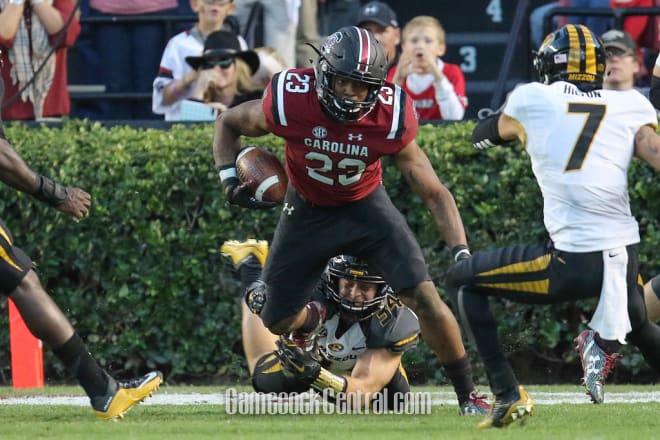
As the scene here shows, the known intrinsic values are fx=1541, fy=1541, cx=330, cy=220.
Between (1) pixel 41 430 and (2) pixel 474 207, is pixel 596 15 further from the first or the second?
(1) pixel 41 430

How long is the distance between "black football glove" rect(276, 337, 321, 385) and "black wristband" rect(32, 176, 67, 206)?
4.08ft

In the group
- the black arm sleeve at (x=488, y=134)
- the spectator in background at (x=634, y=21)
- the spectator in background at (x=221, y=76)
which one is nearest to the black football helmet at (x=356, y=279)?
the black arm sleeve at (x=488, y=134)

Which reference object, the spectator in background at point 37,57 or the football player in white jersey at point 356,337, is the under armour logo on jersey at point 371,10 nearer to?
the spectator in background at point 37,57

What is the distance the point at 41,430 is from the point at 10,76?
472 centimetres

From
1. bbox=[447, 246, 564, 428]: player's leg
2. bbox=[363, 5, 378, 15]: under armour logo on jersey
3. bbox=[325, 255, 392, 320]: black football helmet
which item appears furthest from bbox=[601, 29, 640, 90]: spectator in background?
bbox=[447, 246, 564, 428]: player's leg

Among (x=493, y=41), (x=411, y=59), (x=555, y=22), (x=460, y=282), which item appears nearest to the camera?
(x=460, y=282)

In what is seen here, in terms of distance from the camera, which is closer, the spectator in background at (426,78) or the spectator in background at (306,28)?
the spectator in background at (426,78)

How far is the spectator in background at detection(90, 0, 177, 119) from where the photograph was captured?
11.6 meters

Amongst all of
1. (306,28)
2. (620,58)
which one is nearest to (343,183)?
(620,58)

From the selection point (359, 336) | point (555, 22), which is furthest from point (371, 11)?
point (359, 336)

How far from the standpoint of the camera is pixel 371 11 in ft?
35.3

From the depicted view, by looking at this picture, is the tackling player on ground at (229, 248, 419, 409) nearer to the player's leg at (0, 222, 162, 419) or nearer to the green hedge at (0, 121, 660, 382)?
the player's leg at (0, 222, 162, 419)

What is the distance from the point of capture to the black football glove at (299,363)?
23.6 ft

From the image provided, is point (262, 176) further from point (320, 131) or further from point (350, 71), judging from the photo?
point (350, 71)
